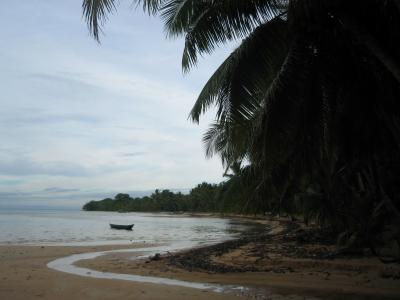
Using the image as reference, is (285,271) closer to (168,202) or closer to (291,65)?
(291,65)

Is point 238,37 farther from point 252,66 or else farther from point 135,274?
point 135,274

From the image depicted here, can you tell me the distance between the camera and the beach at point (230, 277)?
32.5 ft

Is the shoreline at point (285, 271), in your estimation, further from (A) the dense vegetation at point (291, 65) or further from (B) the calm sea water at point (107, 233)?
(B) the calm sea water at point (107, 233)

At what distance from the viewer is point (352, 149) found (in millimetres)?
11242

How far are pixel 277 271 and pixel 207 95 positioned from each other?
248 inches

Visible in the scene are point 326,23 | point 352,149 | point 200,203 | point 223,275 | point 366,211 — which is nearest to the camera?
point 326,23

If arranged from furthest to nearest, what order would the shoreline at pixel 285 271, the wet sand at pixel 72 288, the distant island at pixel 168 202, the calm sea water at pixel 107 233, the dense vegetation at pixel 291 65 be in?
the distant island at pixel 168 202 → the calm sea water at pixel 107 233 → the shoreline at pixel 285 271 → the wet sand at pixel 72 288 → the dense vegetation at pixel 291 65

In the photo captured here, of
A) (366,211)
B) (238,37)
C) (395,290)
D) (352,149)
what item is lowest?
(395,290)

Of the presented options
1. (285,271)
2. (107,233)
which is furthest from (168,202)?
(285,271)

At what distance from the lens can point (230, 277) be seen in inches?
481

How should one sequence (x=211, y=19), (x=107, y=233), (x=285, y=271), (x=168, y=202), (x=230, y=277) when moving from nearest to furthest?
1. (x=211, y=19)
2. (x=230, y=277)
3. (x=285, y=271)
4. (x=107, y=233)
5. (x=168, y=202)

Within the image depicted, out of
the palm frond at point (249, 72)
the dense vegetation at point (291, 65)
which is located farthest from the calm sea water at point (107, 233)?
the palm frond at point (249, 72)

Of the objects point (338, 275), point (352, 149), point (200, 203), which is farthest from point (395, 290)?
point (200, 203)

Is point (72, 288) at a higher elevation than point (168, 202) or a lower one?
lower
